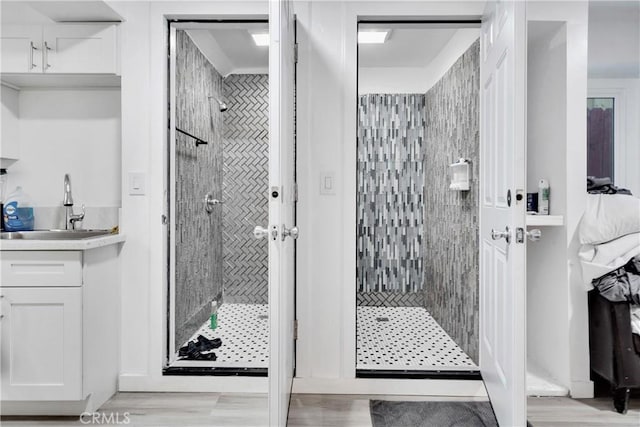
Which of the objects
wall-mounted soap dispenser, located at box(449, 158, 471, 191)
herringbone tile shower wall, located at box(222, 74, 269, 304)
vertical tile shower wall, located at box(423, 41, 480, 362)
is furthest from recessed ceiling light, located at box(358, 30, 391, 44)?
wall-mounted soap dispenser, located at box(449, 158, 471, 191)

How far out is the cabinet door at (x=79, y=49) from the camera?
2275mm

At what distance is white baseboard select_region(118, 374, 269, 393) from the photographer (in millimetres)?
2330

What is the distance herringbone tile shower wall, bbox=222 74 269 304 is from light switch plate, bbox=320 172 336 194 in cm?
183

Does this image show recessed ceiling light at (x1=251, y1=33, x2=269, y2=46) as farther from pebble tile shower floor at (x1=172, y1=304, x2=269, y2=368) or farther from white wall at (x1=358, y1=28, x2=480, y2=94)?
pebble tile shower floor at (x1=172, y1=304, x2=269, y2=368)

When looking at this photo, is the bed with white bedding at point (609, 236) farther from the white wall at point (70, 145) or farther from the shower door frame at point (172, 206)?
the white wall at point (70, 145)

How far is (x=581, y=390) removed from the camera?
2.29 m

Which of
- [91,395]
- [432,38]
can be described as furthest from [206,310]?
[432,38]

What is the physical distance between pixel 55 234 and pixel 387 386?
2039mm

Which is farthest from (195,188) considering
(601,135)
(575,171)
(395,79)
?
(601,135)

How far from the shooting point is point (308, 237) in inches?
91.4

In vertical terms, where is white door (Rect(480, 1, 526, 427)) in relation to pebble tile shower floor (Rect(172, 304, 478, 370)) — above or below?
above

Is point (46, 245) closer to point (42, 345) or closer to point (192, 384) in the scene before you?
Answer: point (42, 345)

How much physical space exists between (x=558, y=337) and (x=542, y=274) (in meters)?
0.36

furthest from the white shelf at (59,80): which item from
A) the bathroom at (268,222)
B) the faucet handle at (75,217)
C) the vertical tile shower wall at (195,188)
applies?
the faucet handle at (75,217)
